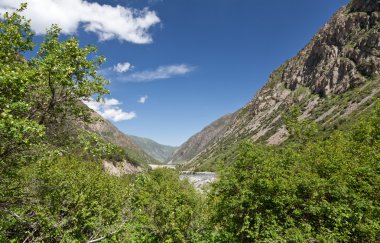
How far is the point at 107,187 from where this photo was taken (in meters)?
21.8

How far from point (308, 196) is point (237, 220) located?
13.6ft

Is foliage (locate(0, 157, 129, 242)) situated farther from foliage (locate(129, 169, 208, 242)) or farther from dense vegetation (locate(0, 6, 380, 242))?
foliage (locate(129, 169, 208, 242))

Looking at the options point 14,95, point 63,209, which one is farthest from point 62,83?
point 63,209

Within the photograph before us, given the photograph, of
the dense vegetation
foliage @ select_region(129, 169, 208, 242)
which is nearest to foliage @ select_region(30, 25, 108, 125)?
the dense vegetation

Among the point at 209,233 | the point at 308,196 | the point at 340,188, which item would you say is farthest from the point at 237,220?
the point at 340,188

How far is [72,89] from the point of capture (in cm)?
1066

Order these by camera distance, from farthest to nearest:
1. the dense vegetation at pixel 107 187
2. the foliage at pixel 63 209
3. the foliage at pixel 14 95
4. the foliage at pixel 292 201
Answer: the foliage at pixel 292 201 < the foliage at pixel 63 209 < the dense vegetation at pixel 107 187 < the foliage at pixel 14 95

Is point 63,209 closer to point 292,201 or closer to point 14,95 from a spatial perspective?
point 14,95

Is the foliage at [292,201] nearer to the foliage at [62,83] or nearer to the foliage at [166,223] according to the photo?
the foliage at [166,223]

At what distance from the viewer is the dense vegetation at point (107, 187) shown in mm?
9656

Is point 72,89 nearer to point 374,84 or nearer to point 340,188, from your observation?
point 340,188

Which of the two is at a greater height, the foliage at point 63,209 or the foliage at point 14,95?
the foliage at point 14,95

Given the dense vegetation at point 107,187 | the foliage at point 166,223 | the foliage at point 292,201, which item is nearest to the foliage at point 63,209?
the dense vegetation at point 107,187

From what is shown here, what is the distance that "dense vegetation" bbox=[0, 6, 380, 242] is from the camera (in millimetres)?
9656
